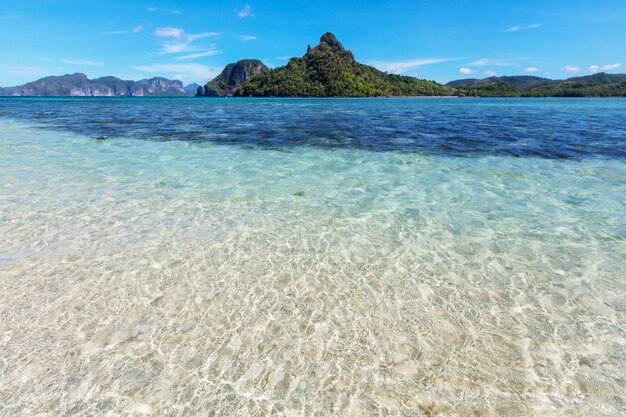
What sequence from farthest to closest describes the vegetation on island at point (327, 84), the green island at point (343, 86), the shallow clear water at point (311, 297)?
the vegetation on island at point (327, 84), the green island at point (343, 86), the shallow clear water at point (311, 297)

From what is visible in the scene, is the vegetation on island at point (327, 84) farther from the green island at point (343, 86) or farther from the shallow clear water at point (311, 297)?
the shallow clear water at point (311, 297)

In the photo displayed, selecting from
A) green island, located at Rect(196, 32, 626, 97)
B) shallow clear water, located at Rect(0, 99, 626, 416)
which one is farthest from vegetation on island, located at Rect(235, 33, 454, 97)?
shallow clear water, located at Rect(0, 99, 626, 416)

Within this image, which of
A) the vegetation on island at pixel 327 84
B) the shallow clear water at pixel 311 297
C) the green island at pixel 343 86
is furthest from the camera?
the vegetation on island at pixel 327 84

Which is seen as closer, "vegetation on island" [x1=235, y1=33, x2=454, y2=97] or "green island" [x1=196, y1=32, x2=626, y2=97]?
"green island" [x1=196, y1=32, x2=626, y2=97]

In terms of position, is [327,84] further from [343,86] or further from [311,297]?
[311,297]

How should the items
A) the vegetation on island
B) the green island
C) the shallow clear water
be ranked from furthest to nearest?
the vegetation on island → the green island → the shallow clear water

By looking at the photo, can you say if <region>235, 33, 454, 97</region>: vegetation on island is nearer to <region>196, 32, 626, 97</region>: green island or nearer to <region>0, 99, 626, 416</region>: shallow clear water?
<region>196, 32, 626, 97</region>: green island

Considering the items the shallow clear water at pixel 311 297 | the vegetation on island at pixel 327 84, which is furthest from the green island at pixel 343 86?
the shallow clear water at pixel 311 297

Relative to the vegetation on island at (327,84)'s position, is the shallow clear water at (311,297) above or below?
below

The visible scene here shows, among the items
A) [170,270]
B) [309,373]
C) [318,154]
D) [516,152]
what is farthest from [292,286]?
[516,152]

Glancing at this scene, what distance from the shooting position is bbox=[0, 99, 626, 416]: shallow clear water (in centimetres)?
330

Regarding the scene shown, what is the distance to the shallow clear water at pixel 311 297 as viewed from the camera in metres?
3.30

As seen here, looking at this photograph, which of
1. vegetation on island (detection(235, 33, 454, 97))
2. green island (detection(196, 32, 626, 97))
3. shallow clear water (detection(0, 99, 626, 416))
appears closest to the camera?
shallow clear water (detection(0, 99, 626, 416))

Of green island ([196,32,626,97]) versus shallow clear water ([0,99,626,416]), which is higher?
green island ([196,32,626,97])
